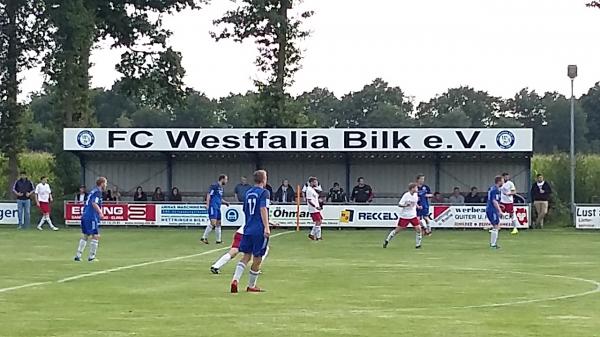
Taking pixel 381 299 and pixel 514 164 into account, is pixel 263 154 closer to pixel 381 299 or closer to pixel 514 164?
pixel 514 164

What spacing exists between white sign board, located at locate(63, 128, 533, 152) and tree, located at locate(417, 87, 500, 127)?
6866cm

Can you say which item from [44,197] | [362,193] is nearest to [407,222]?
[362,193]

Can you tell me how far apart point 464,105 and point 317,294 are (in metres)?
98.3

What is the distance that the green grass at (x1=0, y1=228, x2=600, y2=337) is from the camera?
543 inches

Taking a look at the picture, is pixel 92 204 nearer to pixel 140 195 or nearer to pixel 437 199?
pixel 140 195

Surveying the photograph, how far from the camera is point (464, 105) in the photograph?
376ft

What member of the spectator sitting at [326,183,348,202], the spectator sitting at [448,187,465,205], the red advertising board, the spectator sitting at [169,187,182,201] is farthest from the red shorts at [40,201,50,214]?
the spectator sitting at [448,187,465,205]

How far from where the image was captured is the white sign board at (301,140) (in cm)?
4434

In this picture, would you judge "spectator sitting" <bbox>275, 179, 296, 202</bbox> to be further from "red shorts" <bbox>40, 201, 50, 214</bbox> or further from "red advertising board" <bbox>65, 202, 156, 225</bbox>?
"red shorts" <bbox>40, 201, 50, 214</bbox>

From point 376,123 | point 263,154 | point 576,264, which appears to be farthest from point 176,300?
point 376,123

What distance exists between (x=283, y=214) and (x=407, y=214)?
1318 cm

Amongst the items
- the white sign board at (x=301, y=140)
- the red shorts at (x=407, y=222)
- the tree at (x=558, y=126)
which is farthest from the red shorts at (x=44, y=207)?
the tree at (x=558, y=126)

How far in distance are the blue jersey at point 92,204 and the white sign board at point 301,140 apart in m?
19.7

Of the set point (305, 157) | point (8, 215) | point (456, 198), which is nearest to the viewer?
point (456, 198)
